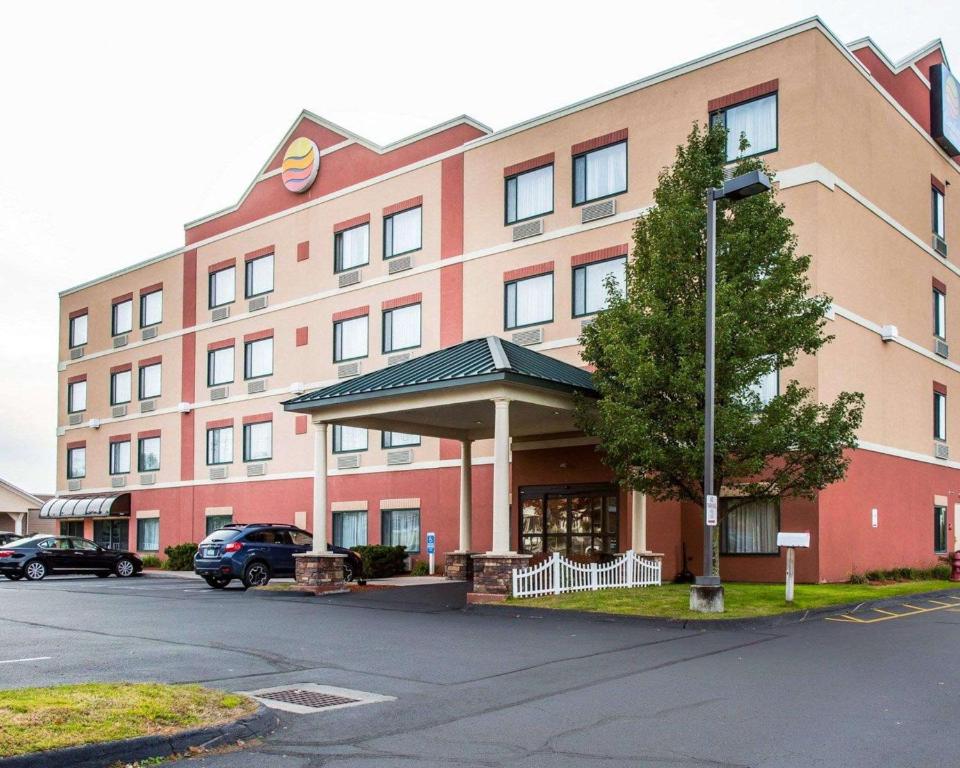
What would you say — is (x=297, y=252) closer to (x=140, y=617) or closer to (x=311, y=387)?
(x=311, y=387)

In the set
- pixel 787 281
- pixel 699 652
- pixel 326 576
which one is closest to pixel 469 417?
pixel 326 576

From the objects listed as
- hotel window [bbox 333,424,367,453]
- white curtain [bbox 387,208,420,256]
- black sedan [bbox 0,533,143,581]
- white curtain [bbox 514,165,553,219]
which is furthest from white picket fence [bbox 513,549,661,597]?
black sedan [bbox 0,533,143,581]

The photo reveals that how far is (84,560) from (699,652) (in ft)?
80.4

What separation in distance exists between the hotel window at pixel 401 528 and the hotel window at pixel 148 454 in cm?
1400

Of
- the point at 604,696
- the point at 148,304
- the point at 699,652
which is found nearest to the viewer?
the point at 604,696

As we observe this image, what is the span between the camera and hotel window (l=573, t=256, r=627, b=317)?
26.7 metres

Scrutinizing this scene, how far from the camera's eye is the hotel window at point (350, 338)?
1328 inches

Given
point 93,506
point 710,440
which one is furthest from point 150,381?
point 710,440

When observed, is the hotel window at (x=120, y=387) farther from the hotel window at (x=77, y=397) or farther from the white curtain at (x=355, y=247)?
the white curtain at (x=355, y=247)

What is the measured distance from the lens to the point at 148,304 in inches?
1722

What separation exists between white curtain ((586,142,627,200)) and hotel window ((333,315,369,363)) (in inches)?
380

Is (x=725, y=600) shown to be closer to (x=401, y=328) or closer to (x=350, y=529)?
(x=401, y=328)

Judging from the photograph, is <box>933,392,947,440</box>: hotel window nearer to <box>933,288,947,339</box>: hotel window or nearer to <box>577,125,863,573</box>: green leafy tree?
<box>933,288,947,339</box>: hotel window

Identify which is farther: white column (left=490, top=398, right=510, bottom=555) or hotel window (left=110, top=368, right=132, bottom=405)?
hotel window (left=110, top=368, right=132, bottom=405)
